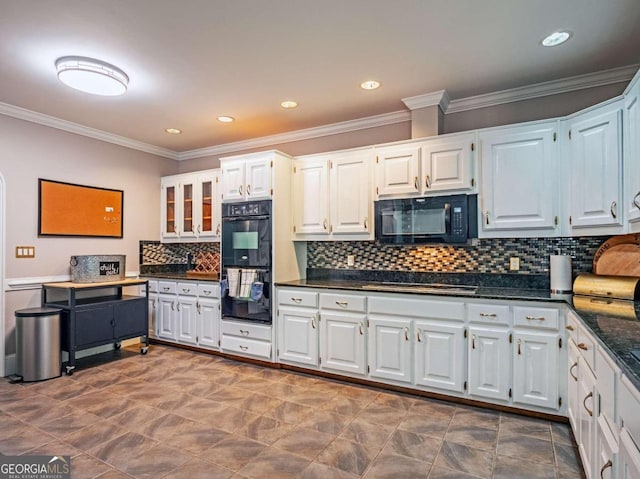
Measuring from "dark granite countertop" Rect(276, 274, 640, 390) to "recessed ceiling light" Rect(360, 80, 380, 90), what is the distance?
69.3 inches

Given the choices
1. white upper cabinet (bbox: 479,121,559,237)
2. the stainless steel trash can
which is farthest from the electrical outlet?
the stainless steel trash can

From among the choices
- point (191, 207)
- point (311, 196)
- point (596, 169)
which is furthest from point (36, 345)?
point (596, 169)

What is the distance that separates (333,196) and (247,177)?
39.0 inches

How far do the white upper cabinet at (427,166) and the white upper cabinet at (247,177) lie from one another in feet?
3.85

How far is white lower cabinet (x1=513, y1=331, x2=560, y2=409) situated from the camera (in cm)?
258

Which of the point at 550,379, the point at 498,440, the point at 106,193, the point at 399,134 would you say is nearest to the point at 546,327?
the point at 550,379

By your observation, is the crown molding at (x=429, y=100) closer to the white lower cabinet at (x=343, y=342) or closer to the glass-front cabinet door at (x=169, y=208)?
the white lower cabinet at (x=343, y=342)

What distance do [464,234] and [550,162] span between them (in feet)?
2.73

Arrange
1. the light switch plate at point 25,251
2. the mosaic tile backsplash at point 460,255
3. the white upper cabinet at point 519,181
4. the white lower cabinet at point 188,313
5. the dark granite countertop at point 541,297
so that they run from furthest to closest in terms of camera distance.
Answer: the white lower cabinet at point 188,313 → the light switch plate at point 25,251 → the mosaic tile backsplash at point 460,255 → the white upper cabinet at point 519,181 → the dark granite countertop at point 541,297

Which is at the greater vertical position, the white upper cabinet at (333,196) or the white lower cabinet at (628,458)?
the white upper cabinet at (333,196)

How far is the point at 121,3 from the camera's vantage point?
2.06 m

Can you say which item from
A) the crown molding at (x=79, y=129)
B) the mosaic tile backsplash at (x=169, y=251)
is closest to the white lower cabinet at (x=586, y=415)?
the mosaic tile backsplash at (x=169, y=251)

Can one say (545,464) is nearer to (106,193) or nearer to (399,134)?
(399,134)

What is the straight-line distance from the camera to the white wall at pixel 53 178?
3656 mm
